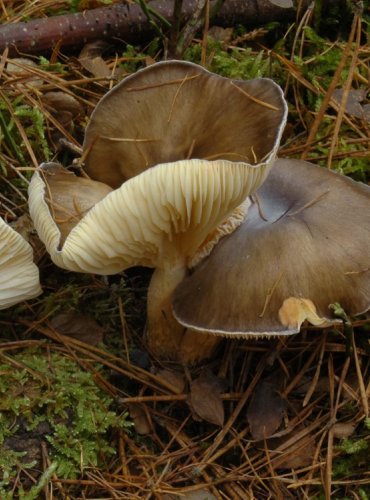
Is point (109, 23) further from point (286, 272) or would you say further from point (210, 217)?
point (286, 272)

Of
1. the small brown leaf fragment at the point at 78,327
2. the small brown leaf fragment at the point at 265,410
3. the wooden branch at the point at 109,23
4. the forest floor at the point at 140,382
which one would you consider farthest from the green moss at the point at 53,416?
the wooden branch at the point at 109,23

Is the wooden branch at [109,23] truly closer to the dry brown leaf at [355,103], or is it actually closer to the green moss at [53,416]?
the dry brown leaf at [355,103]

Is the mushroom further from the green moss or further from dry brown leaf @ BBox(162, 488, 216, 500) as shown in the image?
dry brown leaf @ BBox(162, 488, 216, 500)

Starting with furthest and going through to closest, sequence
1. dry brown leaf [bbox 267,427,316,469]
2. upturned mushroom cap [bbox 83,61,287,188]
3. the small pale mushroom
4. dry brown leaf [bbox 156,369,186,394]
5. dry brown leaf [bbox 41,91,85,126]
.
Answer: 1. dry brown leaf [bbox 41,91,85,126]
2. dry brown leaf [bbox 156,369,186,394]
3. dry brown leaf [bbox 267,427,316,469]
4. upturned mushroom cap [bbox 83,61,287,188]
5. the small pale mushroom

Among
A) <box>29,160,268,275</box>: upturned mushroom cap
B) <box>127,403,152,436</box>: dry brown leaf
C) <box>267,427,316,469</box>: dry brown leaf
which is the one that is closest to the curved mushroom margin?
<box>29,160,268,275</box>: upturned mushroom cap

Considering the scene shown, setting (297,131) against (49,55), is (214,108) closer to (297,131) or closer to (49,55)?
(297,131)
